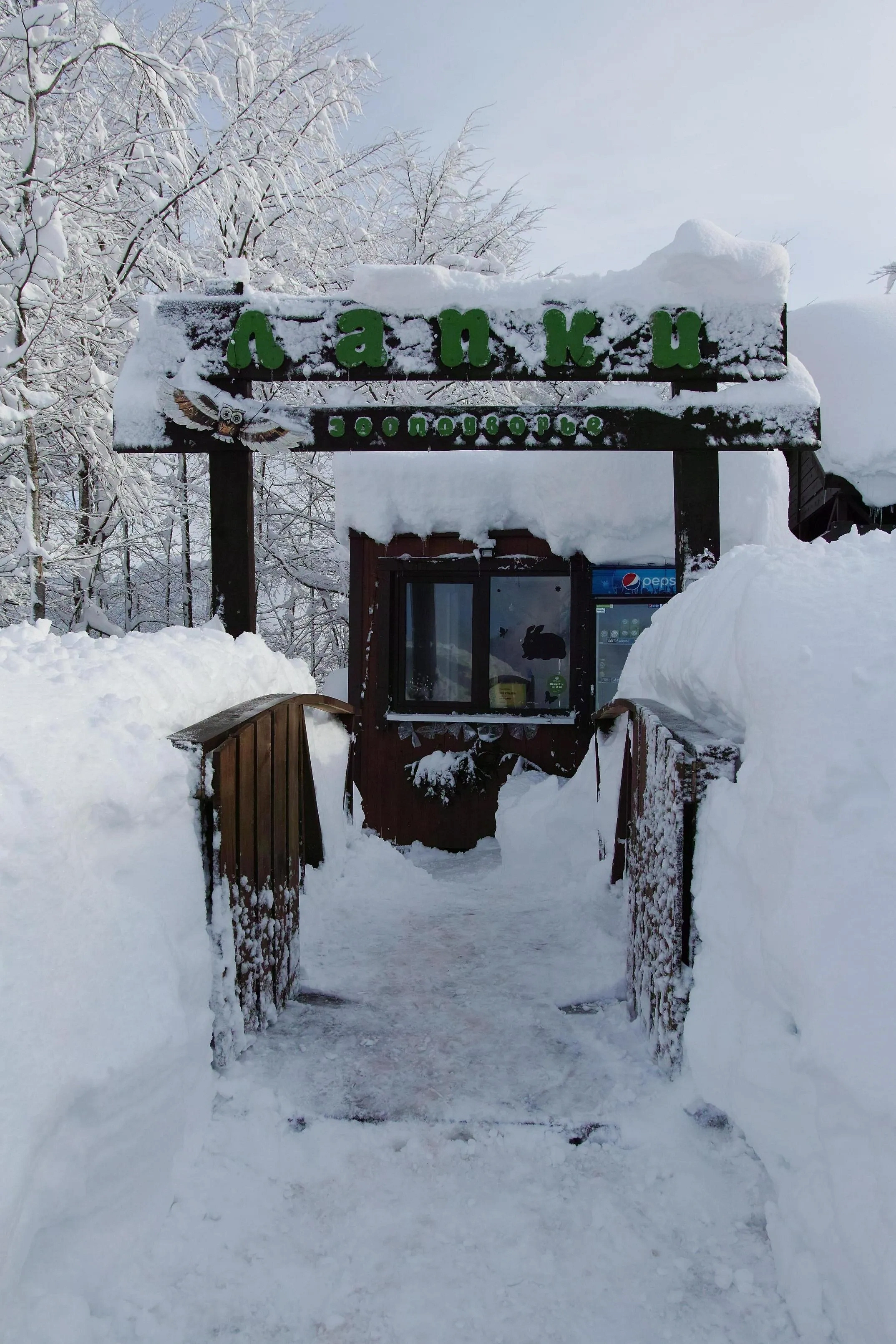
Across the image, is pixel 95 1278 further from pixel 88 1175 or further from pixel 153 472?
pixel 153 472

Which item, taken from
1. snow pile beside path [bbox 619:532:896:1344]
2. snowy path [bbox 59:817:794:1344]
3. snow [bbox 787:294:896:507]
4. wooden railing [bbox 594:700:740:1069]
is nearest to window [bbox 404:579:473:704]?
snow [bbox 787:294:896:507]

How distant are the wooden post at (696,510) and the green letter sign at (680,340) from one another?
625 mm

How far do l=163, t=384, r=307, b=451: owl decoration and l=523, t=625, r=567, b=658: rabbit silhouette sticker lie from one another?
11.3 ft

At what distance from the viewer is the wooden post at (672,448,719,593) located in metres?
5.97

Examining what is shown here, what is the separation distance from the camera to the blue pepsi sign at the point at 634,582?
25.7 feet

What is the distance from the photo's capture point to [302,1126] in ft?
8.02

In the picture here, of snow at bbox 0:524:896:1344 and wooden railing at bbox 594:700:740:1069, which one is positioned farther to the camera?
wooden railing at bbox 594:700:740:1069

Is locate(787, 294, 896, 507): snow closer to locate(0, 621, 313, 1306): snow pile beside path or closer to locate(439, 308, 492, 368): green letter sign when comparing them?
locate(439, 308, 492, 368): green letter sign

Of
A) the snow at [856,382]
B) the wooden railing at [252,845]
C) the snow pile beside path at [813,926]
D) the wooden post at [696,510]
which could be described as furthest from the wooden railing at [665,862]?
the snow at [856,382]

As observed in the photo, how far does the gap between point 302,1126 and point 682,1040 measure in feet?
3.69

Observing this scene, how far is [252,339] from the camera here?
5.52 meters

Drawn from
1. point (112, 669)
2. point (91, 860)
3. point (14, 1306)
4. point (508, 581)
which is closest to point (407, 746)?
point (508, 581)

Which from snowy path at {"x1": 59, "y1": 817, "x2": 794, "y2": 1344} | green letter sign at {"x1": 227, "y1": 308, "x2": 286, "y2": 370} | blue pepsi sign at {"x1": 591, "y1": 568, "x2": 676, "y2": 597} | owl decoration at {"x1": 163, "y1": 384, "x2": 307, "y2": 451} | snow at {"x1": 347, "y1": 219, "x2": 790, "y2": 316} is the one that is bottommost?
snowy path at {"x1": 59, "y1": 817, "x2": 794, "y2": 1344}

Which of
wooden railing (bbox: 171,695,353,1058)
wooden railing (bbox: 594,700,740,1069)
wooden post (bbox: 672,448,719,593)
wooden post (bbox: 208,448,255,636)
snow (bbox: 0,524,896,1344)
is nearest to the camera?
snow (bbox: 0,524,896,1344)
